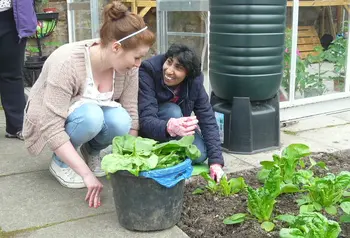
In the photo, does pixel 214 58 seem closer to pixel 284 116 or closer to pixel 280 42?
pixel 280 42

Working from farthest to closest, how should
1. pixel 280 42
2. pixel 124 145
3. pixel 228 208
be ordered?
pixel 280 42 → pixel 228 208 → pixel 124 145

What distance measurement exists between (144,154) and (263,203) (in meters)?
0.61

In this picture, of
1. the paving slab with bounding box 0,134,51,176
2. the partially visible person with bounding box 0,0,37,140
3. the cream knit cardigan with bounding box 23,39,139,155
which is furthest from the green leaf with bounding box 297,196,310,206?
the partially visible person with bounding box 0,0,37,140

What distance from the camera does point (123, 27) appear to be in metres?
2.53

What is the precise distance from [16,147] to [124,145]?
163 cm

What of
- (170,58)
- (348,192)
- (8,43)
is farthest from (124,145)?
(8,43)

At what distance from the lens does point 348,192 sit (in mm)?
2676

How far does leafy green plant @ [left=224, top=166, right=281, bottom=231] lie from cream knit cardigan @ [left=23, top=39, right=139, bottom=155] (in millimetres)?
934

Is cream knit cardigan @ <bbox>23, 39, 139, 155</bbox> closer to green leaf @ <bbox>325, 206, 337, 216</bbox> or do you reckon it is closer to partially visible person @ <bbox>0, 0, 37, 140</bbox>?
partially visible person @ <bbox>0, 0, 37, 140</bbox>

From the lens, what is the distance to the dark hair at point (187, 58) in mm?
2883

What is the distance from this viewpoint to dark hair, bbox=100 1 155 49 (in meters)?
2.53

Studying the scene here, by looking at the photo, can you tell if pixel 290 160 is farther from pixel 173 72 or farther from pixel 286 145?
pixel 286 145

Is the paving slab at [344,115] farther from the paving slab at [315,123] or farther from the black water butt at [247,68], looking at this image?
the black water butt at [247,68]

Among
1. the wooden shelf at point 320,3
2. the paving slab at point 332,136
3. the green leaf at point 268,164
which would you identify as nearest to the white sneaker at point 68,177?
the green leaf at point 268,164
